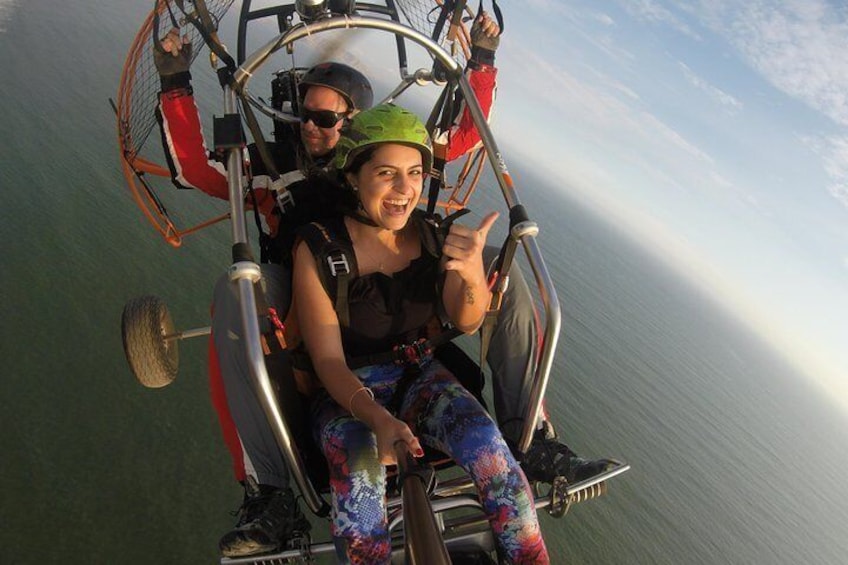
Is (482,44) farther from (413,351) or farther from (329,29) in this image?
(413,351)

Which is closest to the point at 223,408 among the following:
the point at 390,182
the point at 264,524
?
the point at 264,524

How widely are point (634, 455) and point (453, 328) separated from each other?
45.4 feet

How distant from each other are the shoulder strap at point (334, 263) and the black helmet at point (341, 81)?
3.25ft

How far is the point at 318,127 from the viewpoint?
276cm

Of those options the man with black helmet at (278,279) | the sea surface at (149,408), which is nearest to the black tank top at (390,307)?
the man with black helmet at (278,279)

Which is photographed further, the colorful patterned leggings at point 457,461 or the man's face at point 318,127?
the man's face at point 318,127

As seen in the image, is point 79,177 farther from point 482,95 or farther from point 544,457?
point 544,457

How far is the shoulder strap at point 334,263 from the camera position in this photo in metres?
2.05

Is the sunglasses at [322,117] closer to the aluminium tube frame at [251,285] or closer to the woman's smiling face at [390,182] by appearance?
the aluminium tube frame at [251,285]

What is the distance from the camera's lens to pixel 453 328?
2.31 metres

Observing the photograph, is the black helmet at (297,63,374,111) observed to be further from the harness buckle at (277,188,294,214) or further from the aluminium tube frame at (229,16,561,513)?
the harness buckle at (277,188,294,214)

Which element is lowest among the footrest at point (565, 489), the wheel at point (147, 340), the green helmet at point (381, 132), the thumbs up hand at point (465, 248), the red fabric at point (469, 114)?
the wheel at point (147, 340)

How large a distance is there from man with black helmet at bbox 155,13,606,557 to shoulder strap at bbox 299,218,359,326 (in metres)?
0.26

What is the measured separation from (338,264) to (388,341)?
46 centimetres
